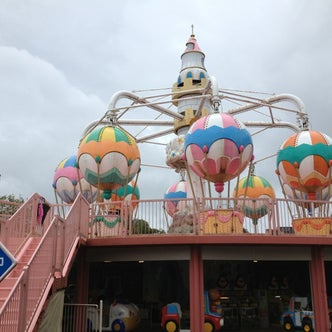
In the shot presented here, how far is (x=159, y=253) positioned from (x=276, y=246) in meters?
3.63

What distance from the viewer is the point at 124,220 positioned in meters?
13.0

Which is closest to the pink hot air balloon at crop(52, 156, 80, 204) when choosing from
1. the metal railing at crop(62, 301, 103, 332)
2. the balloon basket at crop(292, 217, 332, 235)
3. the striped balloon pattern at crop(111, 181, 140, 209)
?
the striped balloon pattern at crop(111, 181, 140, 209)

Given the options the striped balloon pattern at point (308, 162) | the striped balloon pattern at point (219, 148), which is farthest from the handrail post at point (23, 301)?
the striped balloon pattern at point (308, 162)

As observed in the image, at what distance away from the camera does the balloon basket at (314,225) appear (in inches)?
573

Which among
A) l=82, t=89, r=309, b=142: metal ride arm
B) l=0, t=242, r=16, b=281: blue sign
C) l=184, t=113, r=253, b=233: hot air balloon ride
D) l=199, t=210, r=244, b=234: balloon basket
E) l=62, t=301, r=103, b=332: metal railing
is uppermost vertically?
l=82, t=89, r=309, b=142: metal ride arm

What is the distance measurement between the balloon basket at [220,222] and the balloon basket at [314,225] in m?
2.91

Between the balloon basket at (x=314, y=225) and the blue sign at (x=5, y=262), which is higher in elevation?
the balloon basket at (x=314, y=225)

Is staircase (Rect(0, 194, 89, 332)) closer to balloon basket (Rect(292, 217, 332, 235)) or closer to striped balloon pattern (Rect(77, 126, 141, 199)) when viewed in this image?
striped balloon pattern (Rect(77, 126, 141, 199))

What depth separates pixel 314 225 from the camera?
48.2 ft

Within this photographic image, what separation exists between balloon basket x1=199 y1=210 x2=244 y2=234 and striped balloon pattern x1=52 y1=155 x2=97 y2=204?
853cm

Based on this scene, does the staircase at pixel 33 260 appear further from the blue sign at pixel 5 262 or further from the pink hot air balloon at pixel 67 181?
the pink hot air balloon at pixel 67 181

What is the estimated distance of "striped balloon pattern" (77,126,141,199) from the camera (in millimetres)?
15758

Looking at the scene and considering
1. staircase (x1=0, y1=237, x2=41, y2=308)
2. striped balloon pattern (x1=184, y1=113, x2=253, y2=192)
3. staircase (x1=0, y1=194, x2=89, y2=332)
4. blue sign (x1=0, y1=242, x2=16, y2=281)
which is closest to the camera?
blue sign (x1=0, y1=242, x2=16, y2=281)

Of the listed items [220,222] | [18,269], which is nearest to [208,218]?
[220,222]
